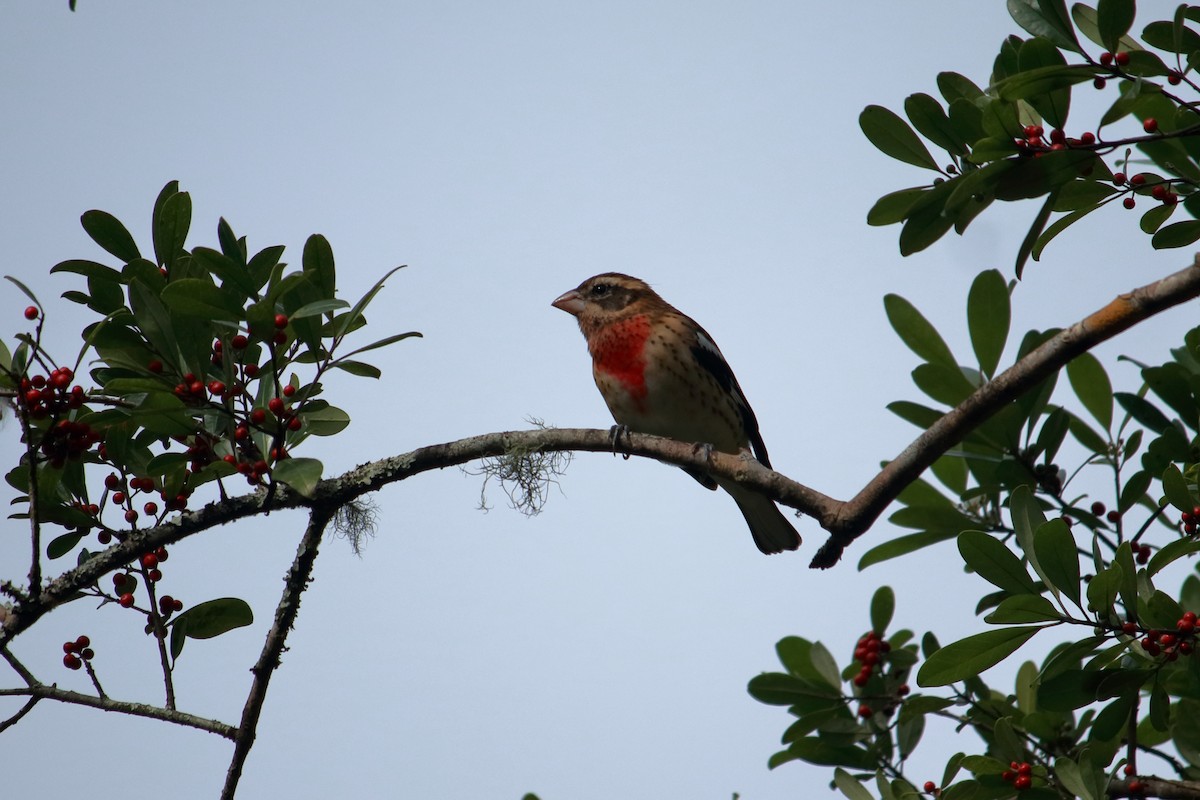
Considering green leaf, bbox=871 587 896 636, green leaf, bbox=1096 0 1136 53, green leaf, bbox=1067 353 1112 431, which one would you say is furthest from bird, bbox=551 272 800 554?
green leaf, bbox=1096 0 1136 53

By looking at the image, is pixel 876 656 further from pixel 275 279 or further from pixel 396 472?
pixel 275 279

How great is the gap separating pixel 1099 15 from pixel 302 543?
285 centimetres

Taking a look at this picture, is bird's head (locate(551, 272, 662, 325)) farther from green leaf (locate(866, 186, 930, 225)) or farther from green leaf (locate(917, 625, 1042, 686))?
green leaf (locate(917, 625, 1042, 686))

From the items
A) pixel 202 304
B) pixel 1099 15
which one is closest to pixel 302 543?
pixel 202 304

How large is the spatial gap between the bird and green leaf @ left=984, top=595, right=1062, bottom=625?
2753 millimetres

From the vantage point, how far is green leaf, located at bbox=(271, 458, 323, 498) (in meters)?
2.90

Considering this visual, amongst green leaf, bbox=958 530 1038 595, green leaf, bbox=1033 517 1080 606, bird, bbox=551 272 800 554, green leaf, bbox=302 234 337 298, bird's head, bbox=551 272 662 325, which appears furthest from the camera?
bird's head, bbox=551 272 662 325

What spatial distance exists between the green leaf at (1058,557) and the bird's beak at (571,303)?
165 inches

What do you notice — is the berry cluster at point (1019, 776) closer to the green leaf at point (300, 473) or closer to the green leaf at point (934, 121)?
the green leaf at point (934, 121)

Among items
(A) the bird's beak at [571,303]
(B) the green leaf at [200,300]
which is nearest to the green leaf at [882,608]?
(B) the green leaf at [200,300]

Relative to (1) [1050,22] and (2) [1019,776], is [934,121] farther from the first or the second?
(2) [1019,776]

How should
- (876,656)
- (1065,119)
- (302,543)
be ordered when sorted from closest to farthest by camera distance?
1. (1065,119)
2. (302,543)
3. (876,656)

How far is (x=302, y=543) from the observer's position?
3.55 meters

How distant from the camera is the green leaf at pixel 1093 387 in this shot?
13.0 feet
